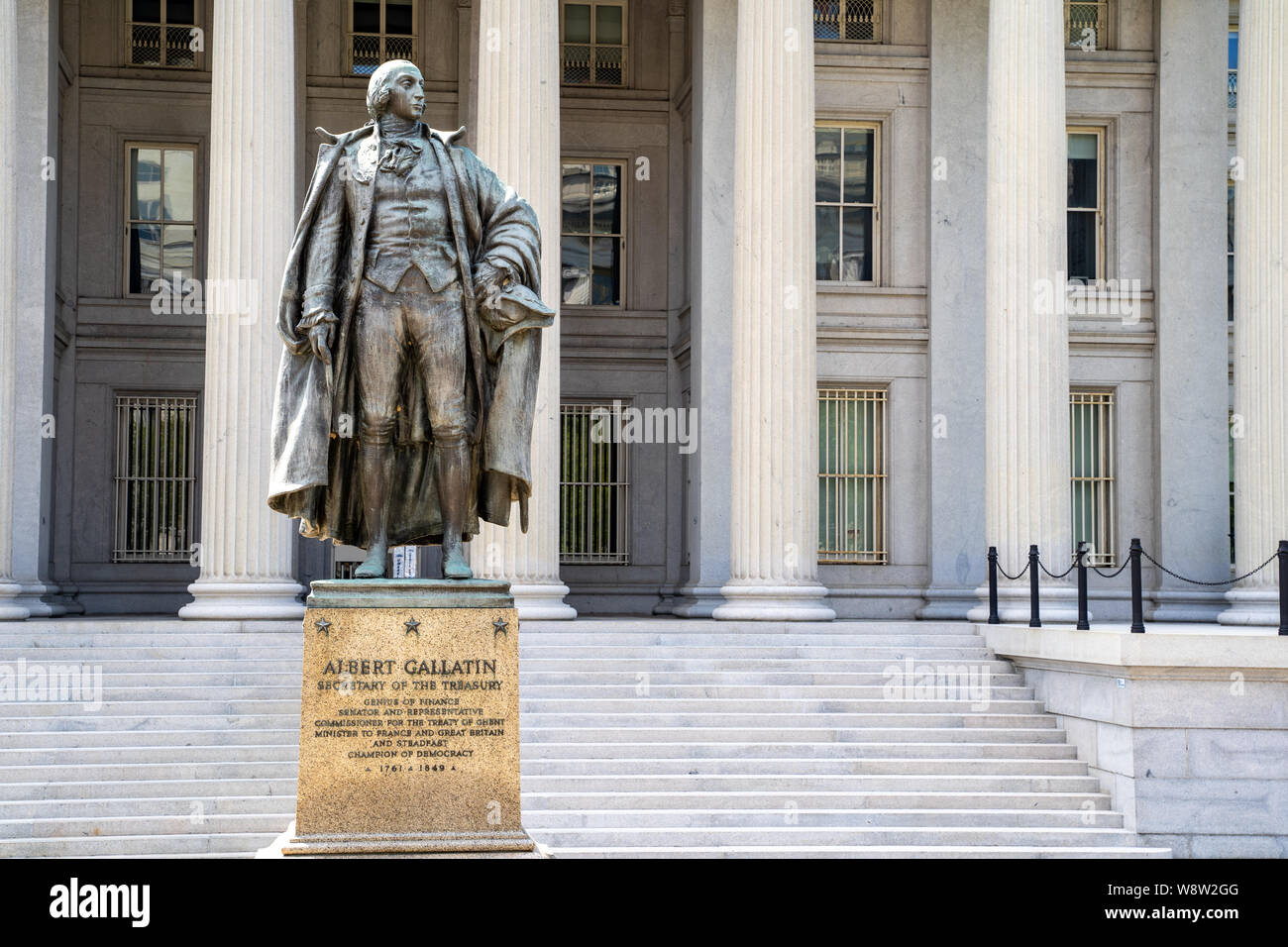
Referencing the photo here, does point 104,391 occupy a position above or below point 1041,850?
above

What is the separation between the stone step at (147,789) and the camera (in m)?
13.2

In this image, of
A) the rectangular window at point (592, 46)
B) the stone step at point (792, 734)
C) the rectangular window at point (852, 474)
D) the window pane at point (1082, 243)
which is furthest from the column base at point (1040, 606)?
the rectangular window at point (592, 46)

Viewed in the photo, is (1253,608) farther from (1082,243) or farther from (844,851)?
(844,851)

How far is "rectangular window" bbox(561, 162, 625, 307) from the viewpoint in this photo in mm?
26344

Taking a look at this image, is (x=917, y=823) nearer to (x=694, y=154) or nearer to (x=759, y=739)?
(x=759, y=739)

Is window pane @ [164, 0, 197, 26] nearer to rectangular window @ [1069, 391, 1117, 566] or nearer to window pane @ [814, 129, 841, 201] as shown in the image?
window pane @ [814, 129, 841, 201]

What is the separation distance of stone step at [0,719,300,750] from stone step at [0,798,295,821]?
115cm

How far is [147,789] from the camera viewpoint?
44.2 ft

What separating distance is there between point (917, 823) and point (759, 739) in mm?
2100

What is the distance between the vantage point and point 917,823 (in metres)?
13.5

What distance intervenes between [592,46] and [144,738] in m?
16.0

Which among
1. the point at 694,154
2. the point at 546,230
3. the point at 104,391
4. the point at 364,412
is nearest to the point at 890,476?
the point at 694,154

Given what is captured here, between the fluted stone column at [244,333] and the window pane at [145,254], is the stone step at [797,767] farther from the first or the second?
the window pane at [145,254]

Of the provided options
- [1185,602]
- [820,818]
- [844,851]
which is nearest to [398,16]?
[1185,602]
